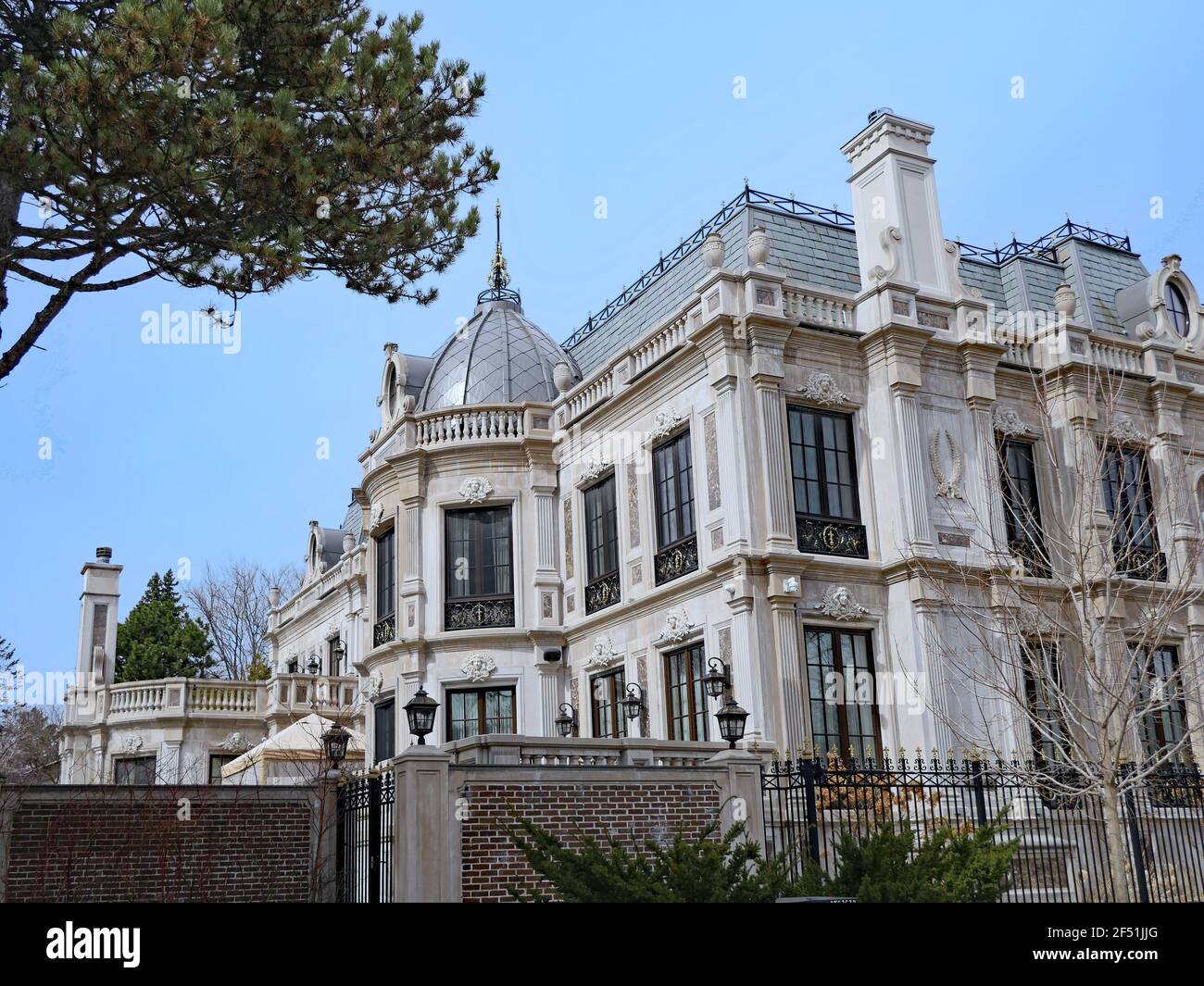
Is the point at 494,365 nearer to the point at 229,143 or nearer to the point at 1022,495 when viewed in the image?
the point at 1022,495

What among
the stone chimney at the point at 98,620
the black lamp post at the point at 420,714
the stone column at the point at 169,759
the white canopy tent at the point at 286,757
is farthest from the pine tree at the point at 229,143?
the stone chimney at the point at 98,620

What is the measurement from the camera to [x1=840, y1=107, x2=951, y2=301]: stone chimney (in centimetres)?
2162

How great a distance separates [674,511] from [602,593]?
2596 mm

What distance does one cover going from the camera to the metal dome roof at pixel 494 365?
26.0m

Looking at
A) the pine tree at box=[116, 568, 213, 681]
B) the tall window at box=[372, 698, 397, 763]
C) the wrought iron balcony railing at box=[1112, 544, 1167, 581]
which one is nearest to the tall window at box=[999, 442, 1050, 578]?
the wrought iron balcony railing at box=[1112, 544, 1167, 581]

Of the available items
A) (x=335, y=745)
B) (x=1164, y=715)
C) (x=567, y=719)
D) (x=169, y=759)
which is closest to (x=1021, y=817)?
(x=1164, y=715)

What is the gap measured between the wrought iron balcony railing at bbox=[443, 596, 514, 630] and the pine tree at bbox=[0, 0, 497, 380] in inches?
460

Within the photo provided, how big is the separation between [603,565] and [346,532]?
12843 mm

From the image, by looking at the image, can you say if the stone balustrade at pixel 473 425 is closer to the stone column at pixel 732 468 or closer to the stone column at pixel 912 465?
the stone column at pixel 732 468

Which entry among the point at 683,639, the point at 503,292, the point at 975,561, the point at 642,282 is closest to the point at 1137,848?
the point at 975,561

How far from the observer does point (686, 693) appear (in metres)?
20.3

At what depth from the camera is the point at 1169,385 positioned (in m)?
23.6
